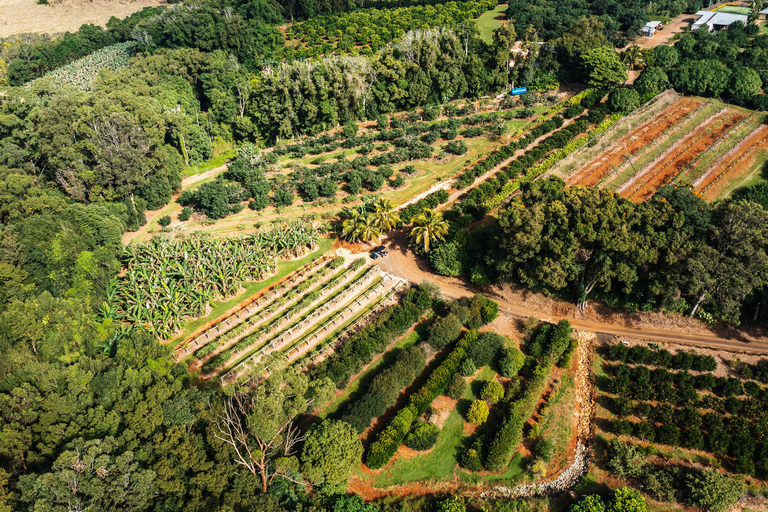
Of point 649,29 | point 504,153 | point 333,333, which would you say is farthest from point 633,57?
point 333,333

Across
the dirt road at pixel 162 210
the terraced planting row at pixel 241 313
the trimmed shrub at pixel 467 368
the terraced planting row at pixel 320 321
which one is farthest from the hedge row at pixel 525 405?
the dirt road at pixel 162 210

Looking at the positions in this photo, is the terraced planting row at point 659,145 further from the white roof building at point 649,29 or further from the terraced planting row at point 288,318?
the terraced planting row at point 288,318

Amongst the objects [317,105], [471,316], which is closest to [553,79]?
[317,105]

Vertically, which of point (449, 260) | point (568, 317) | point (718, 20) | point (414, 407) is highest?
point (718, 20)

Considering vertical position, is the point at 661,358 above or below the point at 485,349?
below

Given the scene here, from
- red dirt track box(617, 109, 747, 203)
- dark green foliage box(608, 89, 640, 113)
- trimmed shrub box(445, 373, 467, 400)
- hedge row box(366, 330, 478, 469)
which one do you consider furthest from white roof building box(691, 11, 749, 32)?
trimmed shrub box(445, 373, 467, 400)

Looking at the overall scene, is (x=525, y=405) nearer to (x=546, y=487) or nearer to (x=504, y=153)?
(x=546, y=487)
